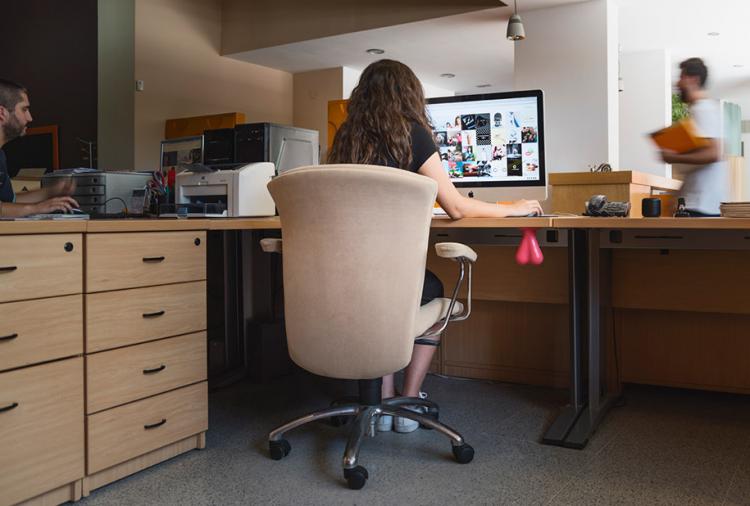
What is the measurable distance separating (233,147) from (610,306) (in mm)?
1837

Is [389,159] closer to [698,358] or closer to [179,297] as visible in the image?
[179,297]

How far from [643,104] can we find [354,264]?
7089mm

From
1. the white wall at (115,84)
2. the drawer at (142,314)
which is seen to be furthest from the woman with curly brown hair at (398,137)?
the white wall at (115,84)

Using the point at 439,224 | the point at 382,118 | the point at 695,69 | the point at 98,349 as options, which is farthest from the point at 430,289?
the point at 695,69

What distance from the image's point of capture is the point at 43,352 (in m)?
1.78

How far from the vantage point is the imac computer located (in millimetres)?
2770

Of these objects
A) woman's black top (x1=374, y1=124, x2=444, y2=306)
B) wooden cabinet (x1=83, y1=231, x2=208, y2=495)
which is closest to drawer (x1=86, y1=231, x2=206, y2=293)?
wooden cabinet (x1=83, y1=231, x2=208, y2=495)

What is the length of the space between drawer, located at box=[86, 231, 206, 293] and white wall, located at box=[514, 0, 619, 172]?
4343 mm

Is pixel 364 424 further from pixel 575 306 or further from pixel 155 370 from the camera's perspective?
pixel 575 306

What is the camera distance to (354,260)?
6.20 feet

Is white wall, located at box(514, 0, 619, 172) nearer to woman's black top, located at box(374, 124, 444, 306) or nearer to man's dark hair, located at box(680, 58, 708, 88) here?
man's dark hair, located at box(680, 58, 708, 88)

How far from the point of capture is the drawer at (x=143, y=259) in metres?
1.93

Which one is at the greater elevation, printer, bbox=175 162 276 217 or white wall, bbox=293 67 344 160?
white wall, bbox=293 67 344 160

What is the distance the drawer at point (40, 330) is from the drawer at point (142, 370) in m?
0.09
